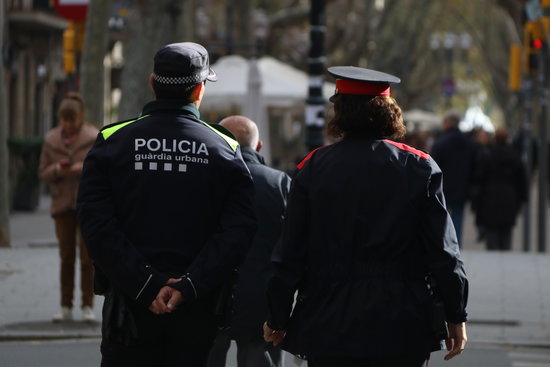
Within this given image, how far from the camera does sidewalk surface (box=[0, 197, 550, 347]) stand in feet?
34.1

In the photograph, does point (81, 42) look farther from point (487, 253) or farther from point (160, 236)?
point (160, 236)

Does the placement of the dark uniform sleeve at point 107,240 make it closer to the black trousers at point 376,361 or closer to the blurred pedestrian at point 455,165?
the black trousers at point 376,361

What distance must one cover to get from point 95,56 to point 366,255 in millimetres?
12885

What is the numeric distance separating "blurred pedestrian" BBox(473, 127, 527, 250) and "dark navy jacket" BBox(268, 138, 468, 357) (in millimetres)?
12886

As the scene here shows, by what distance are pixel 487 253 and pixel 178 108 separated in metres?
11.2

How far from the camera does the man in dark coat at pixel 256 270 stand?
6570 mm

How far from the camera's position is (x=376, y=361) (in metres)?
4.80

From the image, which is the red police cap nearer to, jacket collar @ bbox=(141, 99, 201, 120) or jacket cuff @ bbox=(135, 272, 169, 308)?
jacket collar @ bbox=(141, 99, 201, 120)

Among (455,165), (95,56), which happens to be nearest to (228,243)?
(455,165)

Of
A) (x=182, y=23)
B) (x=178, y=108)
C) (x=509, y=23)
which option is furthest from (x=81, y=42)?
(x=509, y=23)

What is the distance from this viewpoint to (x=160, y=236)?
503 cm

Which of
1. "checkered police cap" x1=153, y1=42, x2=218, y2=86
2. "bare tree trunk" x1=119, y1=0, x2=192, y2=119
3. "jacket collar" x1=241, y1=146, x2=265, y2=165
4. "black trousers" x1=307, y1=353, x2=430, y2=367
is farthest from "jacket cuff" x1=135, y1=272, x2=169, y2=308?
"bare tree trunk" x1=119, y1=0, x2=192, y2=119

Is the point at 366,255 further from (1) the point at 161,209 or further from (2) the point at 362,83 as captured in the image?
(1) the point at 161,209

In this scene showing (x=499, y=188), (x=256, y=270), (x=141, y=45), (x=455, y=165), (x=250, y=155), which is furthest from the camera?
(x=141, y=45)
